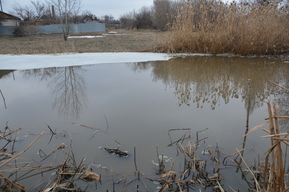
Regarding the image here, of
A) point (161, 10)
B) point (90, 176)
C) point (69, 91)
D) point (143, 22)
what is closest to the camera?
point (90, 176)

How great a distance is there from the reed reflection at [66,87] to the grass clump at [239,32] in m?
3.11

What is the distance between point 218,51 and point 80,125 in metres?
4.58

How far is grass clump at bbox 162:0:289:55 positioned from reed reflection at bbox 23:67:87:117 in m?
3.11

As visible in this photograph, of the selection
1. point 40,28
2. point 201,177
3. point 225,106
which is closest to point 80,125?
point 201,177

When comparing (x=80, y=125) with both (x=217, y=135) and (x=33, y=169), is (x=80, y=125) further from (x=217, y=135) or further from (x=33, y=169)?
(x=217, y=135)

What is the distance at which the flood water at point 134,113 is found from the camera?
1310 millimetres

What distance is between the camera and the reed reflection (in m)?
2.17

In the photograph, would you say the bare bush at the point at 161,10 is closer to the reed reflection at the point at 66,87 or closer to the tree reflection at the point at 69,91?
the reed reflection at the point at 66,87

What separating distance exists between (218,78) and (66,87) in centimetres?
218

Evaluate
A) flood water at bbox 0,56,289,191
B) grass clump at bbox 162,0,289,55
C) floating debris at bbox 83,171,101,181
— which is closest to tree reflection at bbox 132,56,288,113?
flood water at bbox 0,56,289,191

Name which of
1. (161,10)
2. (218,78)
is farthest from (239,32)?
(161,10)

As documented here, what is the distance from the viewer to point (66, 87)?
2.88 m

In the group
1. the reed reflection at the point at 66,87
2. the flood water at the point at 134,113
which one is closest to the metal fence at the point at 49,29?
the reed reflection at the point at 66,87

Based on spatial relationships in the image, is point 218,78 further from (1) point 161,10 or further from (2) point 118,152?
(1) point 161,10
